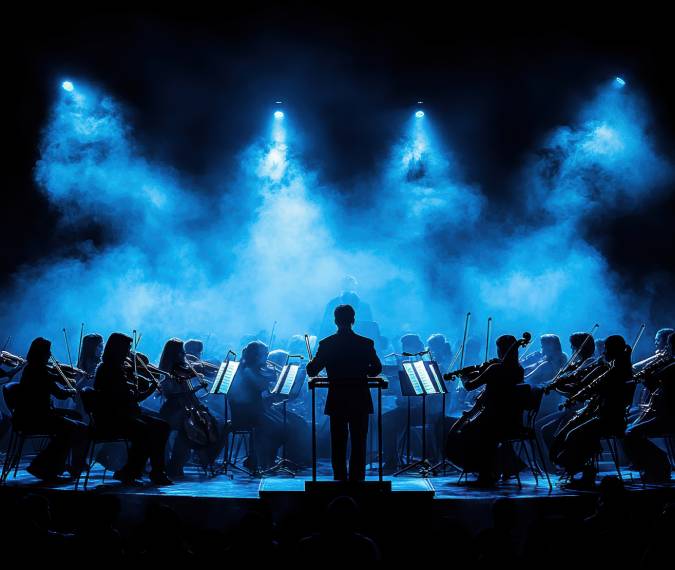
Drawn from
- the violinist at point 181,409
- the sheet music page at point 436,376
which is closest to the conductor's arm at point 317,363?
the sheet music page at point 436,376

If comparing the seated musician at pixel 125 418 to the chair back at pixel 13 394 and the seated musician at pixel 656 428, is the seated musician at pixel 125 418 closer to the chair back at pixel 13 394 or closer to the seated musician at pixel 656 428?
the chair back at pixel 13 394

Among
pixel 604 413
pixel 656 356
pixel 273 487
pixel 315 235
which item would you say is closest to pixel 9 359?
pixel 273 487

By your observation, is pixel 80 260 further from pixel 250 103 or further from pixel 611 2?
pixel 611 2

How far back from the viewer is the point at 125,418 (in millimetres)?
6766

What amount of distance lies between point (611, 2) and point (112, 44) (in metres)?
10.1

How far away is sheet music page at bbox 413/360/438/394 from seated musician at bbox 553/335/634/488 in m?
1.44

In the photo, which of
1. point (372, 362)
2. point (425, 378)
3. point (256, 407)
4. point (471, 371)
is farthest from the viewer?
point (256, 407)

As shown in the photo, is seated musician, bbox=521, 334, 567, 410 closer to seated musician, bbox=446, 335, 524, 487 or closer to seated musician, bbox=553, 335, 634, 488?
seated musician, bbox=446, 335, 524, 487

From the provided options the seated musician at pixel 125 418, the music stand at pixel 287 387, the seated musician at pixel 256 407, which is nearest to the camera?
the seated musician at pixel 125 418

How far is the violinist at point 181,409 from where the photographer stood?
306 inches

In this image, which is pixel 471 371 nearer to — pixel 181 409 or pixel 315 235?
pixel 181 409

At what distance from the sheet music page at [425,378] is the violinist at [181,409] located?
2574 mm

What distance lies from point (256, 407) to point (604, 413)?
3998 millimetres

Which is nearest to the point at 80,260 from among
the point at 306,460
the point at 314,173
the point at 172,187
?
the point at 172,187
